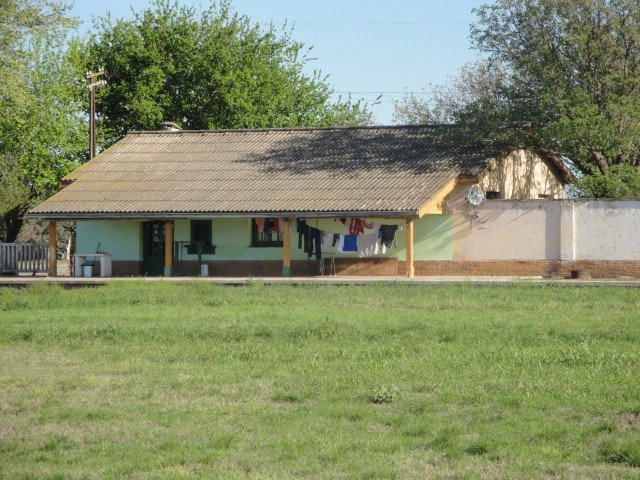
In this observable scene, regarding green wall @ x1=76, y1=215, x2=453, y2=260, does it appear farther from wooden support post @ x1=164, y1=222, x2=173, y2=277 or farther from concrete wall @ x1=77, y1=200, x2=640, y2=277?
wooden support post @ x1=164, y1=222, x2=173, y2=277

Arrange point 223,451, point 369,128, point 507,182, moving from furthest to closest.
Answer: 1. point 369,128
2. point 507,182
3. point 223,451

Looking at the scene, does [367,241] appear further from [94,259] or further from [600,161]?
[94,259]

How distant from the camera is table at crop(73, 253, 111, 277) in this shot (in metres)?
35.8

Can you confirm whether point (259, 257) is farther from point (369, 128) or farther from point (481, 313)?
point (481, 313)

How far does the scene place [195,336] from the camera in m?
15.7

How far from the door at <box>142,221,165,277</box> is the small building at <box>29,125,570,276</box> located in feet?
0.11

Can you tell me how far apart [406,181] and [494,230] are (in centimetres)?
319

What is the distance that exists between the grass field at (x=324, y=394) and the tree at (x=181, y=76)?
33648 millimetres

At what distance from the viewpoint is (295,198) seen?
3366cm

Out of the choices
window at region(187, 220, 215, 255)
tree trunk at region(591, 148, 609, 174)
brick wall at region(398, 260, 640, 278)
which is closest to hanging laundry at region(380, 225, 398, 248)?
brick wall at region(398, 260, 640, 278)

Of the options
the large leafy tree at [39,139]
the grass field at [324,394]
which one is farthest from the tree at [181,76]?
the grass field at [324,394]

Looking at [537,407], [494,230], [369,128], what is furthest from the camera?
[369,128]

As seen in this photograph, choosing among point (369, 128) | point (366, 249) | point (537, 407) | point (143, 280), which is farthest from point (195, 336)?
point (369, 128)

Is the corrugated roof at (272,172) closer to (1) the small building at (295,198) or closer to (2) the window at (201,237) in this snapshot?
(1) the small building at (295,198)
